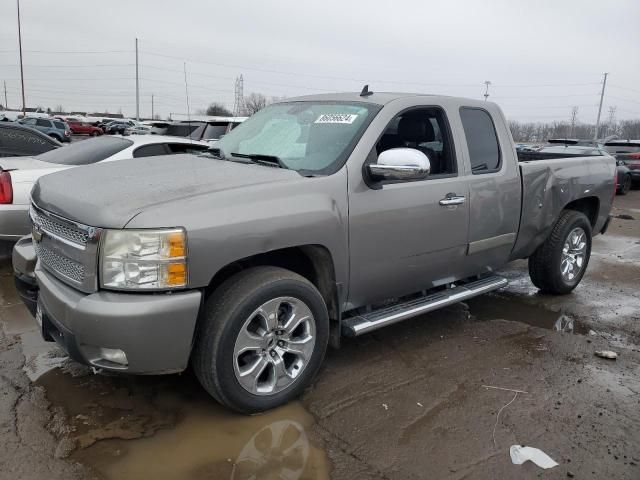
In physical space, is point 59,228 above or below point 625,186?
above

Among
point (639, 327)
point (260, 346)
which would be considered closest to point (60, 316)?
point (260, 346)

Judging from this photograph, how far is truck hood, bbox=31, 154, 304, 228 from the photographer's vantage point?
2.65 m

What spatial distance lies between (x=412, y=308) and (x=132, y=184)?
2085 millimetres

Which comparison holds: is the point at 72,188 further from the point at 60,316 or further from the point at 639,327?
the point at 639,327

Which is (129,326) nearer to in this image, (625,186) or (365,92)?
(365,92)

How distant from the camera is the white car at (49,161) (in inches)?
193

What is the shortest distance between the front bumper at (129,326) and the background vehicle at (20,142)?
5.29 m

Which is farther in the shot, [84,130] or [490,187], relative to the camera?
[84,130]

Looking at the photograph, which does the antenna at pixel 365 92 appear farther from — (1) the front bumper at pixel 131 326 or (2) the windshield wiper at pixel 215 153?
(1) the front bumper at pixel 131 326

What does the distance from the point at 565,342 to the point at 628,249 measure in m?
4.86

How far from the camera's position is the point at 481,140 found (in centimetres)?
431

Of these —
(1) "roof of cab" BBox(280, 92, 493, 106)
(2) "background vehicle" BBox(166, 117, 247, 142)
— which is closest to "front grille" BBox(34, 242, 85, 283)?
(1) "roof of cab" BBox(280, 92, 493, 106)

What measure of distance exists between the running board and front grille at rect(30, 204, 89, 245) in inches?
66.2

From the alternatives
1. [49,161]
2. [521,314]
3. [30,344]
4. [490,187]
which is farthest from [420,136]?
[49,161]
